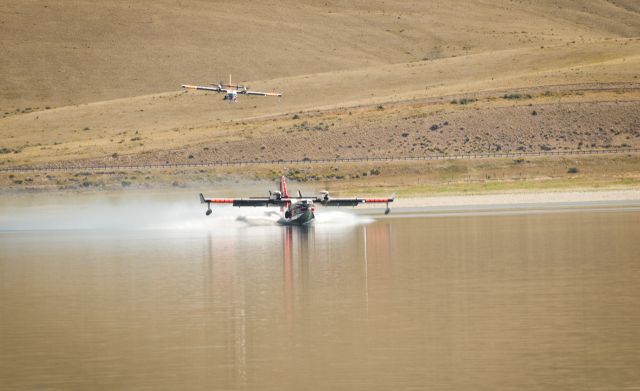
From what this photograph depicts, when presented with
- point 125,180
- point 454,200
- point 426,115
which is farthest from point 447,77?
point 454,200

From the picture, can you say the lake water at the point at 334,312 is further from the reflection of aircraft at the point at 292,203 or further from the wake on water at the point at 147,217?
the wake on water at the point at 147,217

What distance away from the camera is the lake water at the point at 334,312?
23859 millimetres

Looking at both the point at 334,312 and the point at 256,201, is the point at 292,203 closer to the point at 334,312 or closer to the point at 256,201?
the point at 256,201

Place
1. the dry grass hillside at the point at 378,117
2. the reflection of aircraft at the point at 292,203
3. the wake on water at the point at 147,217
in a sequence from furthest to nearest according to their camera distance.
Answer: the dry grass hillside at the point at 378,117 < the wake on water at the point at 147,217 < the reflection of aircraft at the point at 292,203

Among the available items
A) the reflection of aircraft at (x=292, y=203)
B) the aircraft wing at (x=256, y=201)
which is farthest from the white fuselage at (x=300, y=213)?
the aircraft wing at (x=256, y=201)

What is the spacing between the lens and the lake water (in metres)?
23.9

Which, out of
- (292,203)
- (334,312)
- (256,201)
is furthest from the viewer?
(256,201)

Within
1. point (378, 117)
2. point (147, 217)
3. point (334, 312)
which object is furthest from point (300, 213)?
point (378, 117)

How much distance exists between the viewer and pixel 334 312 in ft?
103

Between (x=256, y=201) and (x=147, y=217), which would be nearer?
(x=256, y=201)

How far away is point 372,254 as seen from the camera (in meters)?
47.4

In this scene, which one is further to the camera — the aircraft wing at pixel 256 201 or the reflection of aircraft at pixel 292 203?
the aircraft wing at pixel 256 201

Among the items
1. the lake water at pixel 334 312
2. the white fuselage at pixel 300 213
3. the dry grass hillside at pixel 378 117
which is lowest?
the lake water at pixel 334 312

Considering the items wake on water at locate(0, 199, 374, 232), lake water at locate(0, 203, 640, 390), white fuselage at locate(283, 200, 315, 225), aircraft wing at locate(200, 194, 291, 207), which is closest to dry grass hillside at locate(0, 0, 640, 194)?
wake on water at locate(0, 199, 374, 232)
